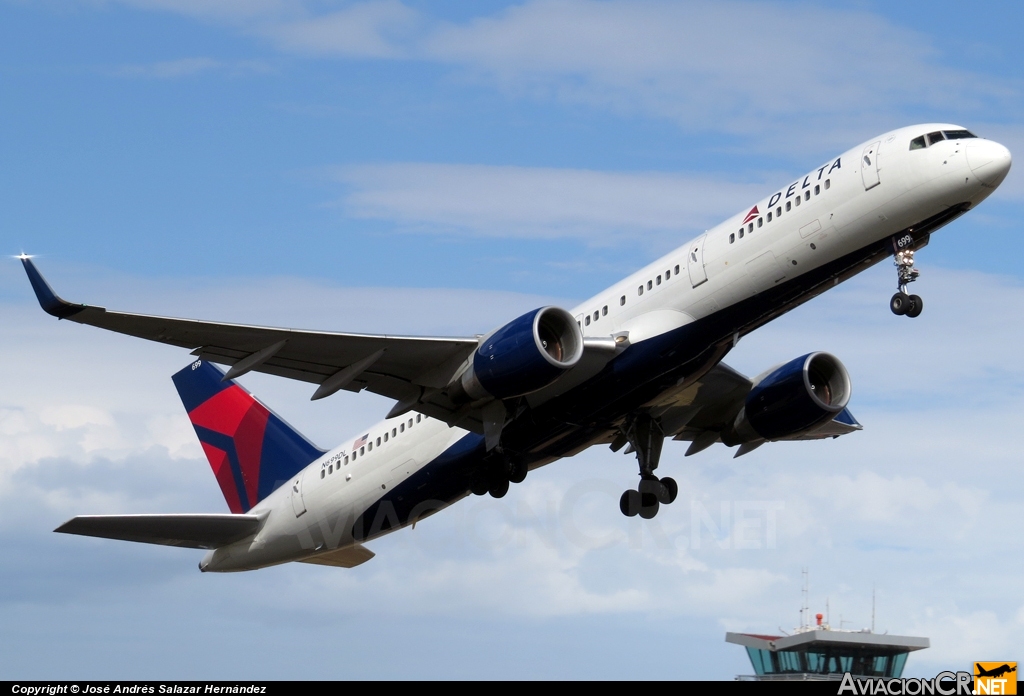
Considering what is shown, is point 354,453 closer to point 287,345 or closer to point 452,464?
point 452,464

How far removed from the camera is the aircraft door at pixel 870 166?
27547 millimetres

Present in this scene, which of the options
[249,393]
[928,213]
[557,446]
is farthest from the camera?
[249,393]

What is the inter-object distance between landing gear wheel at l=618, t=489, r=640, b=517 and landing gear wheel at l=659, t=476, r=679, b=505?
2.07ft

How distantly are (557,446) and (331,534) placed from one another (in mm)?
6590

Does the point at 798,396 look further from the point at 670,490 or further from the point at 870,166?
the point at 870,166

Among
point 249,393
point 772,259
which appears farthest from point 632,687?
point 249,393

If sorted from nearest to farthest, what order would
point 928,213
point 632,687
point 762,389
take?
point 632,687, point 928,213, point 762,389

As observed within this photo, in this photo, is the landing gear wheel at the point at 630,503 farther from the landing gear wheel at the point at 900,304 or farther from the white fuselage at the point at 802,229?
the landing gear wheel at the point at 900,304

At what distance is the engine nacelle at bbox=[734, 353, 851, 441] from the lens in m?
33.9

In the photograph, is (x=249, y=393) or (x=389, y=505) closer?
(x=389, y=505)

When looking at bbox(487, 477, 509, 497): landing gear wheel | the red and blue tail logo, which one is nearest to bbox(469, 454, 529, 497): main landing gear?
bbox(487, 477, 509, 497): landing gear wheel

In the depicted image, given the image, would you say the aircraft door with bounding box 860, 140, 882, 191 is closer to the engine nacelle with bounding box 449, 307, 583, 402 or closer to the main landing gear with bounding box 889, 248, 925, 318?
the main landing gear with bounding box 889, 248, 925, 318

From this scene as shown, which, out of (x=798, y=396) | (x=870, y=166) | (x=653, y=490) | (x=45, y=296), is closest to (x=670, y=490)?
(x=653, y=490)

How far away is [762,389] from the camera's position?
113 feet
